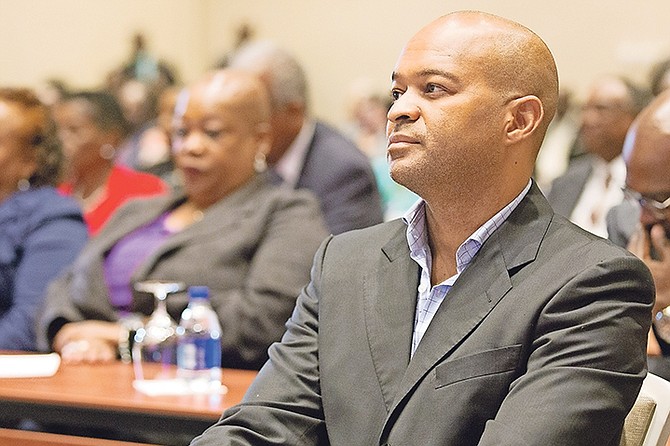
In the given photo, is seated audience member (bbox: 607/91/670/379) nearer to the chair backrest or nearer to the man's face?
the chair backrest

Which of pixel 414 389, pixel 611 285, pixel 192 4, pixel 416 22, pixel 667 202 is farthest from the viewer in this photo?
pixel 192 4

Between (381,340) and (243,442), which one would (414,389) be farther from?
(243,442)

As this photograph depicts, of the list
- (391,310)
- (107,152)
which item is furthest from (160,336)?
(107,152)

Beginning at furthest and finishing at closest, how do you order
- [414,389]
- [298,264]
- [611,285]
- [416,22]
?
1. [416,22]
2. [298,264]
3. [414,389]
4. [611,285]

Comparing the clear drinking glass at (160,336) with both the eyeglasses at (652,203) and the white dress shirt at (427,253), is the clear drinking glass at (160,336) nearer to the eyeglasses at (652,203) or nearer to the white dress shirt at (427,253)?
the white dress shirt at (427,253)

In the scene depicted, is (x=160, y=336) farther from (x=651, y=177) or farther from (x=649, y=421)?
(x=649, y=421)

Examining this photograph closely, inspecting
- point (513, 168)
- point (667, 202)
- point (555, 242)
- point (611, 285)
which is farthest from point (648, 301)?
point (667, 202)

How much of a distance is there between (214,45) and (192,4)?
15.4 inches

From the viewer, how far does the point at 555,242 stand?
1.87 meters

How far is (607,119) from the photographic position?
5098 millimetres

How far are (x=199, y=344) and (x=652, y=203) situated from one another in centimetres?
123

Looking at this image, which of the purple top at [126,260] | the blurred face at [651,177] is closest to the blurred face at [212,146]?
the purple top at [126,260]

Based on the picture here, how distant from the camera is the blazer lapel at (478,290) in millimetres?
1854

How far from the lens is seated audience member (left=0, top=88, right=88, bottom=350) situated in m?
3.63
